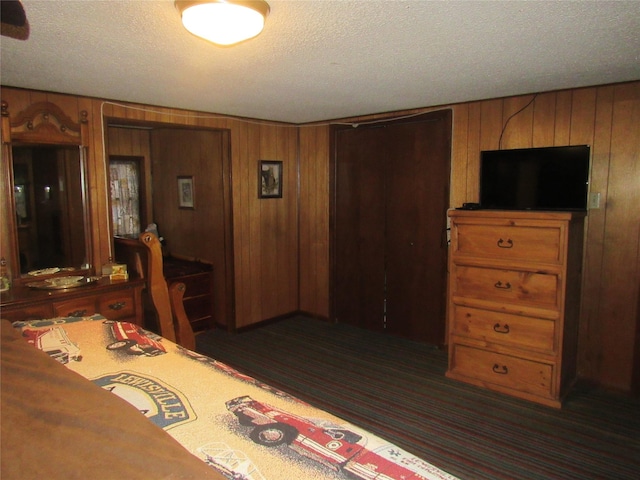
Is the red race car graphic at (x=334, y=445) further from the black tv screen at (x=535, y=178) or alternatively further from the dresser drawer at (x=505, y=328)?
the black tv screen at (x=535, y=178)

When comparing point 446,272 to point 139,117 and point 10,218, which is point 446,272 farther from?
point 10,218

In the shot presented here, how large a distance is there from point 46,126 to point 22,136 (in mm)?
183

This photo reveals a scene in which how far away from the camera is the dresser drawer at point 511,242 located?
2939 millimetres

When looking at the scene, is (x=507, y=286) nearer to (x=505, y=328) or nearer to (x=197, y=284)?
(x=505, y=328)

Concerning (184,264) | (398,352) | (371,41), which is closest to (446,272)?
(398,352)

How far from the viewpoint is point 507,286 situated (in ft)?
10.3

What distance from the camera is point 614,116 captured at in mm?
3113

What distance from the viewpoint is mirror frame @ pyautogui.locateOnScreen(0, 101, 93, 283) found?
3072 mm

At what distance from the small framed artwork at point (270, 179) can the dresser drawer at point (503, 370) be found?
8.53 feet

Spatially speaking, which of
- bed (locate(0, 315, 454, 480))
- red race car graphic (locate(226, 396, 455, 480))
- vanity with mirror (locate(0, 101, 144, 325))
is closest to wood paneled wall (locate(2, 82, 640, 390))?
vanity with mirror (locate(0, 101, 144, 325))

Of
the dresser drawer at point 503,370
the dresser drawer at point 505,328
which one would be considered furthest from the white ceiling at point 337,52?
the dresser drawer at point 503,370

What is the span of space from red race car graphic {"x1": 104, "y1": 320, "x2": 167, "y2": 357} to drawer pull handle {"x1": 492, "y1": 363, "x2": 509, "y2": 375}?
250 cm

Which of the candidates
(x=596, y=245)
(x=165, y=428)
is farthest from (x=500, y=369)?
(x=165, y=428)

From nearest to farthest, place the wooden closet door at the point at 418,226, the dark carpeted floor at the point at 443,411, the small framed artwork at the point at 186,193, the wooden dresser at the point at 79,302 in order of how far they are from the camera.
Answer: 1. the dark carpeted floor at the point at 443,411
2. the wooden dresser at the point at 79,302
3. the wooden closet door at the point at 418,226
4. the small framed artwork at the point at 186,193
